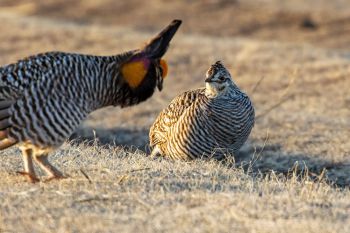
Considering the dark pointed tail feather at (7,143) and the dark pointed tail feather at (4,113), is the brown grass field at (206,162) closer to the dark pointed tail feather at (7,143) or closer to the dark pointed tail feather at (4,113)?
the dark pointed tail feather at (7,143)

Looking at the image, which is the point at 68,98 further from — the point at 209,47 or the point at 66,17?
the point at 66,17

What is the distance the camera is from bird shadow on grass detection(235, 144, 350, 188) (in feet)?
35.2

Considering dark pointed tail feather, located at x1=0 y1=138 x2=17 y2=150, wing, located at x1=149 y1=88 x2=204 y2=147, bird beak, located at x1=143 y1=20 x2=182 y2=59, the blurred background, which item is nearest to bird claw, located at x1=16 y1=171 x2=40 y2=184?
dark pointed tail feather, located at x1=0 y1=138 x2=17 y2=150

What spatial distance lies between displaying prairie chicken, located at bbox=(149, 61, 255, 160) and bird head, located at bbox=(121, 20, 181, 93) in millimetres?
1685

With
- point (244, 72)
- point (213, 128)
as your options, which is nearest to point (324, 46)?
point (244, 72)

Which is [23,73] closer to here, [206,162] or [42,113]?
[42,113]

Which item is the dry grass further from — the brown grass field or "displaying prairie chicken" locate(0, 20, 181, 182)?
"displaying prairie chicken" locate(0, 20, 181, 182)

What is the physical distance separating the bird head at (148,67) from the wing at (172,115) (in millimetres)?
1913

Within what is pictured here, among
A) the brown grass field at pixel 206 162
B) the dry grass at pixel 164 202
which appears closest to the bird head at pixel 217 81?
the brown grass field at pixel 206 162

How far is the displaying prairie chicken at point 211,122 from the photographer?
921cm

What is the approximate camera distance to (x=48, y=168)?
7070mm

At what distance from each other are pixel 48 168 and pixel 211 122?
2.61 meters

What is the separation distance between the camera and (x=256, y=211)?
20.1 ft

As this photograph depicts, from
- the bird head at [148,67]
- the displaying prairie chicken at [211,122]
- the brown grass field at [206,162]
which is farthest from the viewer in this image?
the displaying prairie chicken at [211,122]
